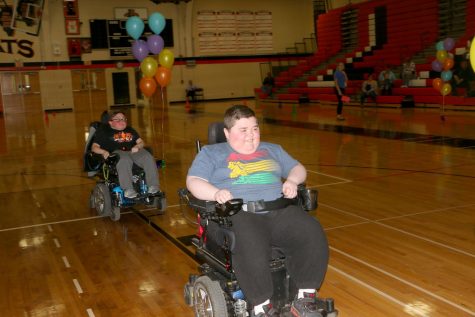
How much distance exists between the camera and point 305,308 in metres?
2.28

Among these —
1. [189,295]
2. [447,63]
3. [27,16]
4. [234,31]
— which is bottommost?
[189,295]

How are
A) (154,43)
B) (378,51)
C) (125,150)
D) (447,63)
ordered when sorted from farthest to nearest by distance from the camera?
(378,51) < (447,63) < (154,43) < (125,150)

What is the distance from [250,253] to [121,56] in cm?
2344

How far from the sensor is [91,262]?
12.5 ft

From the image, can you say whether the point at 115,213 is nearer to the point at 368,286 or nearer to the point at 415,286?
the point at 368,286

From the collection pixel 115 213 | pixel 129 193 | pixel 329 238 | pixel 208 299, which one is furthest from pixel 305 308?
pixel 115 213

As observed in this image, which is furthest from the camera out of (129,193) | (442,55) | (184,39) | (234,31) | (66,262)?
(234,31)

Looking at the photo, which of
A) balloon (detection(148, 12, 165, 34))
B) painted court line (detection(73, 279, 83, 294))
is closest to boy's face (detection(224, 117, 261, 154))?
painted court line (detection(73, 279, 83, 294))

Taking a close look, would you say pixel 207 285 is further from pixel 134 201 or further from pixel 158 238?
pixel 134 201

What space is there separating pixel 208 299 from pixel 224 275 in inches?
5.8

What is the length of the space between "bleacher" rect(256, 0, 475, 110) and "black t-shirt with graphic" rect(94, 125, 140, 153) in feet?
35.4

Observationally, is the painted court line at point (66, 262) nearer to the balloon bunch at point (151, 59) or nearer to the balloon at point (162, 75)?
the balloon bunch at point (151, 59)

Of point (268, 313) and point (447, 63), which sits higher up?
point (447, 63)

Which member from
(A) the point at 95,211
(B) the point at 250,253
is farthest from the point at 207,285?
(A) the point at 95,211
